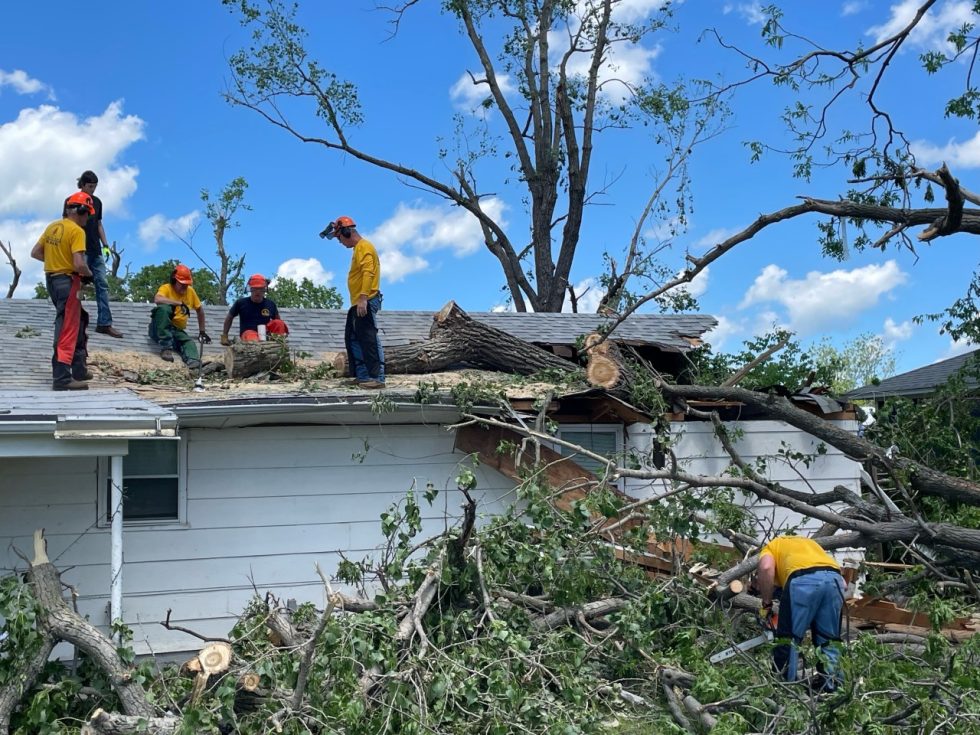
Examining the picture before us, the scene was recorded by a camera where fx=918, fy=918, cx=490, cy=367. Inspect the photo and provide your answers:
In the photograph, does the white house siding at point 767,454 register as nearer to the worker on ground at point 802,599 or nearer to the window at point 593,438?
the window at point 593,438

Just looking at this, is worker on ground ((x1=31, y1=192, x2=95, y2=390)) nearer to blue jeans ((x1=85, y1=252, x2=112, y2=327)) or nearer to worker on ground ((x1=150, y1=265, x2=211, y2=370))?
blue jeans ((x1=85, y1=252, x2=112, y2=327))

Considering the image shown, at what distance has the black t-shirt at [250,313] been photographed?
1012 centimetres

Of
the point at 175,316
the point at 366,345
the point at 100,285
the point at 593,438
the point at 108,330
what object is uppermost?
the point at 100,285

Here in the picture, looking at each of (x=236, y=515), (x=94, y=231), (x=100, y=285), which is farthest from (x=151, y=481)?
(x=94, y=231)

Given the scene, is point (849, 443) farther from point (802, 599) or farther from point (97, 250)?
point (97, 250)

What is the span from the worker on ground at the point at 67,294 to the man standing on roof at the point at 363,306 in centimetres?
229

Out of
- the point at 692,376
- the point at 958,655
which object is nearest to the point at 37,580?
the point at 958,655

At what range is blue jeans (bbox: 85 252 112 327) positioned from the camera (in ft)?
31.3

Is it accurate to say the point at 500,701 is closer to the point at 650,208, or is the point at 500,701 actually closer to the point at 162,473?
the point at 162,473

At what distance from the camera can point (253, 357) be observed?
9070 mm

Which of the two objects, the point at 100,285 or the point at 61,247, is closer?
the point at 61,247

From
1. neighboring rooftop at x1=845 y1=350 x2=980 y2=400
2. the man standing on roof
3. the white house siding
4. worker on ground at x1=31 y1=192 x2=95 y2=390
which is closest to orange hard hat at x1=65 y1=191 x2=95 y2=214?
worker on ground at x1=31 y1=192 x2=95 y2=390

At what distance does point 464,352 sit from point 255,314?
A: 2.42 m

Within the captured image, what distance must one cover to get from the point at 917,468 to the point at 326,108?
1754 cm
